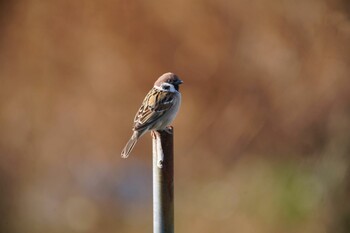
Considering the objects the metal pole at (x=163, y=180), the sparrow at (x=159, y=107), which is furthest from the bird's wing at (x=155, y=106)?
the metal pole at (x=163, y=180)

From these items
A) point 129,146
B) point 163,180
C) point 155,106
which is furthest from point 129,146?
point 163,180

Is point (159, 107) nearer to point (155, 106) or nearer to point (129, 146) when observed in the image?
point (155, 106)

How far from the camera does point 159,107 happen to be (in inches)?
140

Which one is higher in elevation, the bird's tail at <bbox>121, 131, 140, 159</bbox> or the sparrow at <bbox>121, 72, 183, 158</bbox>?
the sparrow at <bbox>121, 72, 183, 158</bbox>

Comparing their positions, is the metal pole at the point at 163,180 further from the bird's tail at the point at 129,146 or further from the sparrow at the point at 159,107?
the sparrow at the point at 159,107

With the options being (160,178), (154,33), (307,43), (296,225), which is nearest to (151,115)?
(154,33)

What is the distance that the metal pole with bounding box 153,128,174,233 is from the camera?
Answer: 249 centimetres

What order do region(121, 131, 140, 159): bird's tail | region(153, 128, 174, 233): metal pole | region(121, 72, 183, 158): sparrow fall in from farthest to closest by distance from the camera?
region(121, 72, 183, 158): sparrow, region(121, 131, 140, 159): bird's tail, region(153, 128, 174, 233): metal pole

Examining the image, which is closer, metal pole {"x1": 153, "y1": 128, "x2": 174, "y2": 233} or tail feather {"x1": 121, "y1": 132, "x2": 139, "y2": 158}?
metal pole {"x1": 153, "y1": 128, "x2": 174, "y2": 233}

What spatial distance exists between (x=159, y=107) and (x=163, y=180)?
1119mm

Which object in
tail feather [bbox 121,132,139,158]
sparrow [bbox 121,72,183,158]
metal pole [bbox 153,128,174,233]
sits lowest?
metal pole [bbox 153,128,174,233]

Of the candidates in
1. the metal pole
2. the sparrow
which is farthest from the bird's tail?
the metal pole

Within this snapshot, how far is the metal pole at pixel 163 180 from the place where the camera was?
249 centimetres

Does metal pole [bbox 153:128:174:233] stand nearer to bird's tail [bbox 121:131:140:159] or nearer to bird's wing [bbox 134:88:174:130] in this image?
bird's tail [bbox 121:131:140:159]
